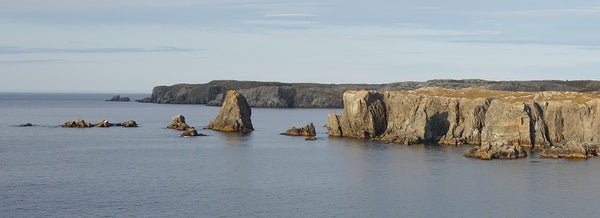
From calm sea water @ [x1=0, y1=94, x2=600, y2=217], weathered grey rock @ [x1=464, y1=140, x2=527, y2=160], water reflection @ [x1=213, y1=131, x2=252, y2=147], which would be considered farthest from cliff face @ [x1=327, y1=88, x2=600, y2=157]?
water reflection @ [x1=213, y1=131, x2=252, y2=147]

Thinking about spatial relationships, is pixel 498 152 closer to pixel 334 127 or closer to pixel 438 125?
pixel 438 125

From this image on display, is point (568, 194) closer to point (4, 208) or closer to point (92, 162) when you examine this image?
point (4, 208)

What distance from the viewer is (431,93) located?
149125 mm

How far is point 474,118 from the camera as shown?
430 ft

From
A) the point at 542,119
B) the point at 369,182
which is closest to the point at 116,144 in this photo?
the point at 369,182

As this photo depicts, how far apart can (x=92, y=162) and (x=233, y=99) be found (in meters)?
57.0

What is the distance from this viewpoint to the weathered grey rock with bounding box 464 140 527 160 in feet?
355

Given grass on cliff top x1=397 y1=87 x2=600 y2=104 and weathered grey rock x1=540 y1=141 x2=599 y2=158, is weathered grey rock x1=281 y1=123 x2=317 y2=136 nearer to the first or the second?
grass on cliff top x1=397 y1=87 x2=600 y2=104

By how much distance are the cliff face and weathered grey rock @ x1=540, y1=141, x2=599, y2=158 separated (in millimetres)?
542

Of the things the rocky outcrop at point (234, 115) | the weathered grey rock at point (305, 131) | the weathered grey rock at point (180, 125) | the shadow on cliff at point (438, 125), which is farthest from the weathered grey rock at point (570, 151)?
the weathered grey rock at point (180, 125)

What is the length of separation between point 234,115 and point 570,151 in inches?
3071

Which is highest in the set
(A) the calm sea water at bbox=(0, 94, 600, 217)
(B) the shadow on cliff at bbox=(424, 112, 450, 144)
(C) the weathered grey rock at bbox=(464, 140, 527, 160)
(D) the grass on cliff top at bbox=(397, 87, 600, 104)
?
(D) the grass on cliff top at bbox=(397, 87, 600, 104)

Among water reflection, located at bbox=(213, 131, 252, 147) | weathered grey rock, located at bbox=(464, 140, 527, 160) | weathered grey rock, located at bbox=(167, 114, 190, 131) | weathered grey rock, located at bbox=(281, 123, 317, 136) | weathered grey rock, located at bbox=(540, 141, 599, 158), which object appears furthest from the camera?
weathered grey rock, located at bbox=(167, 114, 190, 131)

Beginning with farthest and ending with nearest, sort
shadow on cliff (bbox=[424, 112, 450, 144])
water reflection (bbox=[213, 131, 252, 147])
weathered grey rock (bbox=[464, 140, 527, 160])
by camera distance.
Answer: water reflection (bbox=[213, 131, 252, 147]), shadow on cliff (bbox=[424, 112, 450, 144]), weathered grey rock (bbox=[464, 140, 527, 160])
